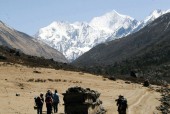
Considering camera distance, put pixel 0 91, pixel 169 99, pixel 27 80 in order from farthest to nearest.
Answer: pixel 27 80, pixel 169 99, pixel 0 91

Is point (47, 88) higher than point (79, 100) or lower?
higher

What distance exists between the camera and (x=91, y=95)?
39031mm

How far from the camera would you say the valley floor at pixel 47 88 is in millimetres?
51112

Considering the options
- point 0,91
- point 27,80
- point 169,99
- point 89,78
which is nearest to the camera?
point 0,91

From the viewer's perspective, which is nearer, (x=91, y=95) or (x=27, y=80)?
(x=91, y=95)

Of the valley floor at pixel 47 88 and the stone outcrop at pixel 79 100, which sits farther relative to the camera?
the valley floor at pixel 47 88

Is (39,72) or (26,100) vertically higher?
(39,72)

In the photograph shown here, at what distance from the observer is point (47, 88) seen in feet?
236

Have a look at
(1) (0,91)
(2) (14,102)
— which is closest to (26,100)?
(2) (14,102)

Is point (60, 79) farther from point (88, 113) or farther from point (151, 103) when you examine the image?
point (88, 113)

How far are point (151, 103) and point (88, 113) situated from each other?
1081 inches

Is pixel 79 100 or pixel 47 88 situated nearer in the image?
pixel 79 100

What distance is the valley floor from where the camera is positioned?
168ft

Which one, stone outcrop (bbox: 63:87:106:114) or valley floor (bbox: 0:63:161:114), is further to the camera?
valley floor (bbox: 0:63:161:114)
